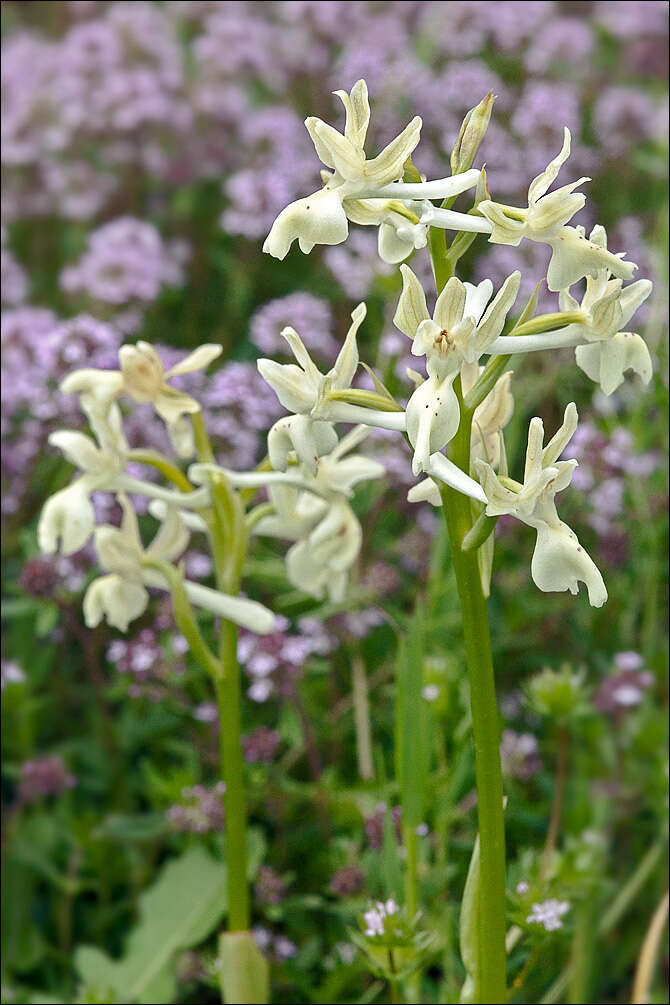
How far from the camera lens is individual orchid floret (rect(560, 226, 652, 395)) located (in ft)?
2.53

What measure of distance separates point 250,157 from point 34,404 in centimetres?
100

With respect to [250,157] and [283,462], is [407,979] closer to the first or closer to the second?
[283,462]

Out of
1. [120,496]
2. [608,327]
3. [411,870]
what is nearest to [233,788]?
[411,870]

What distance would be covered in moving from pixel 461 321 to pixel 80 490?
421 mm

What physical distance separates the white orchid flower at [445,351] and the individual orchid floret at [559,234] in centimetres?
3

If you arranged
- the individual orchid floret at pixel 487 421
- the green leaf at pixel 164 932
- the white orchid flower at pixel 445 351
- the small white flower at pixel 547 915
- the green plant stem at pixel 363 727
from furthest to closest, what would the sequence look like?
the green plant stem at pixel 363 727, the green leaf at pixel 164 932, the small white flower at pixel 547 915, the individual orchid floret at pixel 487 421, the white orchid flower at pixel 445 351

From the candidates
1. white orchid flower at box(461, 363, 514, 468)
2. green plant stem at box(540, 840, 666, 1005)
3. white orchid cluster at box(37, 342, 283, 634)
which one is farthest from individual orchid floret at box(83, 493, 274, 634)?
green plant stem at box(540, 840, 666, 1005)

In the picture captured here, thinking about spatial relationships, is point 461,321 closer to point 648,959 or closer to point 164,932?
point 648,959

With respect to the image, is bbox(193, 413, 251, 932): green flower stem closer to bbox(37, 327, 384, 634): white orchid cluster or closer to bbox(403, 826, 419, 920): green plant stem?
bbox(37, 327, 384, 634): white orchid cluster

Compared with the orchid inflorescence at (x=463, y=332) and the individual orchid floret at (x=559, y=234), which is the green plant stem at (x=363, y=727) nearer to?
the orchid inflorescence at (x=463, y=332)

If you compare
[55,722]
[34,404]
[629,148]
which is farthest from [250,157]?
[55,722]

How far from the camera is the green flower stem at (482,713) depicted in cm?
80

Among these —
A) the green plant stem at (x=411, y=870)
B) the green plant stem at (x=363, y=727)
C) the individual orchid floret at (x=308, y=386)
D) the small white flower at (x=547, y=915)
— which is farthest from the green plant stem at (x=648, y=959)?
the individual orchid floret at (x=308, y=386)

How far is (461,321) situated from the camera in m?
0.74
